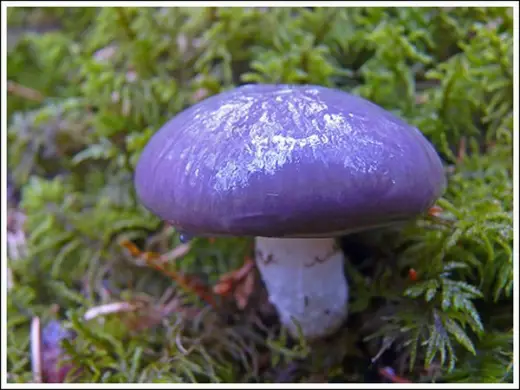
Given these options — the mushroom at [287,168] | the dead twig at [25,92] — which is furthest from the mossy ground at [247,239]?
the mushroom at [287,168]

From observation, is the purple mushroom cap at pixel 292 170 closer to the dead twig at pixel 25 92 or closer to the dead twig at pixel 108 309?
the dead twig at pixel 108 309

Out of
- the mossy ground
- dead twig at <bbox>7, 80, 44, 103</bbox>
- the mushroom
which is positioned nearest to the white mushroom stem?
the mossy ground

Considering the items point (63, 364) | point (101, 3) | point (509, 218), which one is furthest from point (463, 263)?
point (101, 3)

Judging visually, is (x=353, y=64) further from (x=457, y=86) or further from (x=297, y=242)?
(x=297, y=242)

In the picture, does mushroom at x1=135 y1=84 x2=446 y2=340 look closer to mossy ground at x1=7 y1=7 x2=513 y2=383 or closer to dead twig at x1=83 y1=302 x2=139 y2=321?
mossy ground at x1=7 y1=7 x2=513 y2=383

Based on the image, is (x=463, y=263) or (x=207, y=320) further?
(x=207, y=320)

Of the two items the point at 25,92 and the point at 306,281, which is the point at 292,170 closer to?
the point at 306,281
